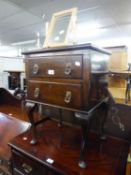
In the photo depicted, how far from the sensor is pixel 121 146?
106 centimetres

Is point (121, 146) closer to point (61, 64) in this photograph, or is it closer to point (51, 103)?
point (51, 103)

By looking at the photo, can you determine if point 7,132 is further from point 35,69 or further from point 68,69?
point 68,69

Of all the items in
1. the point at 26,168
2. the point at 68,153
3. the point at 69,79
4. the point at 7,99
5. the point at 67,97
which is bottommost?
the point at 26,168

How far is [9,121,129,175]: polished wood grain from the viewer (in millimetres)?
855

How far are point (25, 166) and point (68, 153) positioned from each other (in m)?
0.32

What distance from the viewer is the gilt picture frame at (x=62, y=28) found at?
3.21ft

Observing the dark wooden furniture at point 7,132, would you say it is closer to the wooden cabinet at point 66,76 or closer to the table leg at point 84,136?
the wooden cabinet at point 66,76

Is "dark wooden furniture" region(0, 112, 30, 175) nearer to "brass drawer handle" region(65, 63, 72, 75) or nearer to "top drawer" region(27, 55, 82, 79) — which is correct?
"top drawer" region(27, 55, 82, 79)

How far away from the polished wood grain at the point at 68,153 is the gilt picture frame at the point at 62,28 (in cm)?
68

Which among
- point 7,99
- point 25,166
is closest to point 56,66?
point 25,166

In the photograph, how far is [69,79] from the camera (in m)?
0.87

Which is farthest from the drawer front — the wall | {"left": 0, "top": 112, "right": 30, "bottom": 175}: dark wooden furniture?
the wall

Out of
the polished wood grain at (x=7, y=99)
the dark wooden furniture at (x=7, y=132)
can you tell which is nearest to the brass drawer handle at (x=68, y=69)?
the dark wooden furniture at (x=7, y=132)

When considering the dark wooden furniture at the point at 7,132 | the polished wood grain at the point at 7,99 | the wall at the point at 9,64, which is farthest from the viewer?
the wall at the point at 9,64
